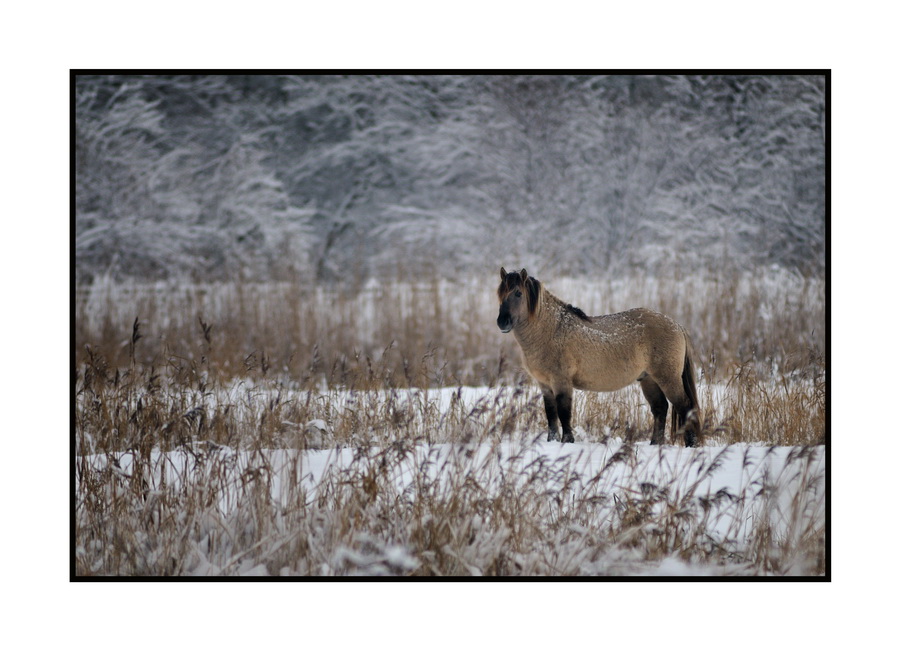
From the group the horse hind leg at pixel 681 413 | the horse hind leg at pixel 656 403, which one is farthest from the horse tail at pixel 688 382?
the horse hind leg at pixel 656 403

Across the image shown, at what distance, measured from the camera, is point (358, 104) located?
10.0 meters

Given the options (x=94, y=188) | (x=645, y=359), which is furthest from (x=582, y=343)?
(x=94, y=188)

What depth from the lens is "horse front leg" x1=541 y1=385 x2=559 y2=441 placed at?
187 inches

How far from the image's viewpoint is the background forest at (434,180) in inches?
307

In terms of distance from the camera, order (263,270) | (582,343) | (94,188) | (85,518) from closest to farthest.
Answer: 1. (85,518)
2. (582,343)
3. (94,188)
4. (263,270)

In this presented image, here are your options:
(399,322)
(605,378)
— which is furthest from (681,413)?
(399,322)

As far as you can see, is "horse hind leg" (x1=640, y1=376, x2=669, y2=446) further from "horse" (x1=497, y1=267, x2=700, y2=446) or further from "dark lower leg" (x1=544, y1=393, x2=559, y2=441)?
"dark lower leg" (x1=544, y1=393, x2=559, y2=441)

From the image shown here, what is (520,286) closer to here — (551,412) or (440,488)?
(551,412)

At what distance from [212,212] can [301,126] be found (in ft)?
6.80

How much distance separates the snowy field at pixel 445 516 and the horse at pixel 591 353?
1.44ft

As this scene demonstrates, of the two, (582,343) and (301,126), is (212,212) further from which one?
(582,343)

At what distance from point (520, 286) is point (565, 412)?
0.88m

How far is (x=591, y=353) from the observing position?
4758 mm

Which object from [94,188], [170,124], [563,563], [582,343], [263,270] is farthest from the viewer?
[263,270]
